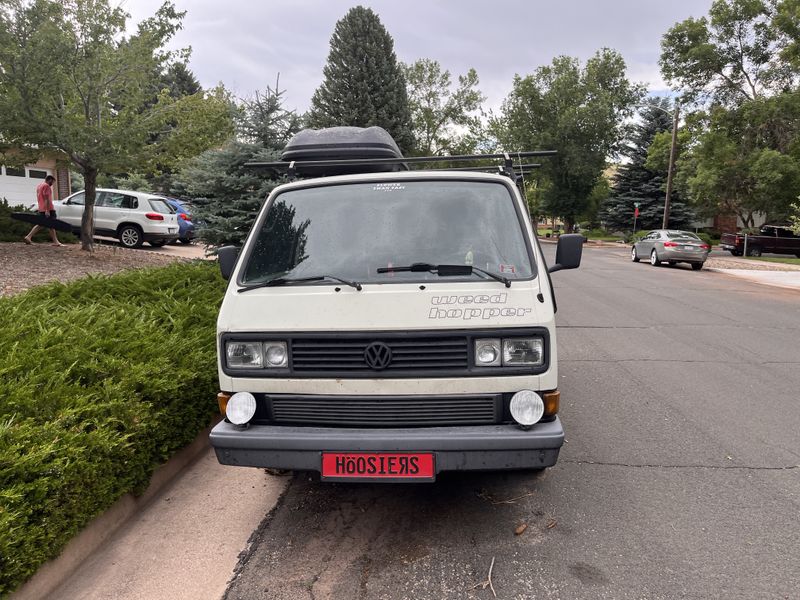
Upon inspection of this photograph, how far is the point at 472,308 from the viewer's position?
3.23 metres

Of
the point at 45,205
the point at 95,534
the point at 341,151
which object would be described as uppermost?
the point at 341,151

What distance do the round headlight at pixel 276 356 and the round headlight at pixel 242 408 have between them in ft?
0.72

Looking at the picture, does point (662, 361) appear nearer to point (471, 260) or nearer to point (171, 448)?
point (471, 260)

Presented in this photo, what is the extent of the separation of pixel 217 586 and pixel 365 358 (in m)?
1.31

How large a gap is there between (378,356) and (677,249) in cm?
2204

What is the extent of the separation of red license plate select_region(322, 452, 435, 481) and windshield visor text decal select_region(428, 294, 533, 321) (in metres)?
0.72

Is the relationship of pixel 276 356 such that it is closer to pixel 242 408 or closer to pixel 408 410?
pixel 242 408

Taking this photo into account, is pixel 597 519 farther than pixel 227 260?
No

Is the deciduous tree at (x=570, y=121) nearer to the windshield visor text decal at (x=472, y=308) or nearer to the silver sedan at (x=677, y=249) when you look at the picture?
the silver sedan at (x=677, y=249)

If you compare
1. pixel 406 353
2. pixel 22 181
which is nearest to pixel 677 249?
pixel 406 353

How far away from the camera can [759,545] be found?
10.8 ft

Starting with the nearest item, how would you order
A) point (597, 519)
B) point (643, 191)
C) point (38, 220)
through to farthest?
point (597, 519) → point (38, 220) → point (643, 191)

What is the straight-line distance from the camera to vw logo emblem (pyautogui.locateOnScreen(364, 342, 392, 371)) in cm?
320

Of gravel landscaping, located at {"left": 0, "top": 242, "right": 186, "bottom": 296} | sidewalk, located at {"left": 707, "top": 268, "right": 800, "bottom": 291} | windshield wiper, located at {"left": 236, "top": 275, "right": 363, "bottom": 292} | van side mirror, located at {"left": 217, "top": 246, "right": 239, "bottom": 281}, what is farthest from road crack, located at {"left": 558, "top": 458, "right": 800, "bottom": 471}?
sidewalk, located at {"left": 707, "top": 268, "right": 800, "bottom": 291}
